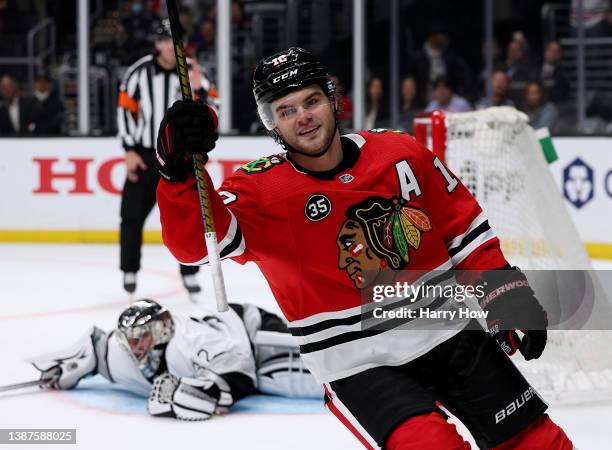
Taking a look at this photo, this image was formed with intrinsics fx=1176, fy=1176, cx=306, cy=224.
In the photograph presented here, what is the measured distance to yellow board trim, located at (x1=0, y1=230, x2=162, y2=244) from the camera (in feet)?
25.9

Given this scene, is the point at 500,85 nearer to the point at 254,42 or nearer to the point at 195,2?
the point at 254,42

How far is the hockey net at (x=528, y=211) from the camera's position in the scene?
3.64m

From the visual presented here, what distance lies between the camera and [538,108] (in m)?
7.92

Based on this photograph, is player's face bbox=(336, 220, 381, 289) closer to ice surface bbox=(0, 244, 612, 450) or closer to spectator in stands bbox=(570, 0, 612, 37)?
ice surface bbox=(0, 244, 612, 450)

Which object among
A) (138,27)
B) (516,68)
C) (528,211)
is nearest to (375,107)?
(516,68)

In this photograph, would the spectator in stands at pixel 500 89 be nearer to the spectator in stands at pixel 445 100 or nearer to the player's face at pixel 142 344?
the spectator in stands at pixel 445 100

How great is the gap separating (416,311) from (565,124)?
20.6 feet

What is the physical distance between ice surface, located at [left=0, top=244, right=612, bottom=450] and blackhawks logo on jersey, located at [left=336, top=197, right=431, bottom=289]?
4.22 ft

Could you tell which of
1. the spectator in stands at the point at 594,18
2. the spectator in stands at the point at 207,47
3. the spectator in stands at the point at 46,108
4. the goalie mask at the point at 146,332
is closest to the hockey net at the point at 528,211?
the goalie mask at the point at 146,332

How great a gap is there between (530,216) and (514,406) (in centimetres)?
194

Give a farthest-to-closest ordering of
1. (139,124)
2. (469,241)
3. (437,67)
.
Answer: (437,67) < (139,124) < (469,241)

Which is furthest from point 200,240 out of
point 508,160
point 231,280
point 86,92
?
Result: point 86,92

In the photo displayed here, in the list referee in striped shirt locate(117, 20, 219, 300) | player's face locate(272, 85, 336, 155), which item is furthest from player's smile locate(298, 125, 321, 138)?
referee in striped shirt locate(117, 20, 219, 300)

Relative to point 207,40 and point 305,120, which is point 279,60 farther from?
point 207,40
